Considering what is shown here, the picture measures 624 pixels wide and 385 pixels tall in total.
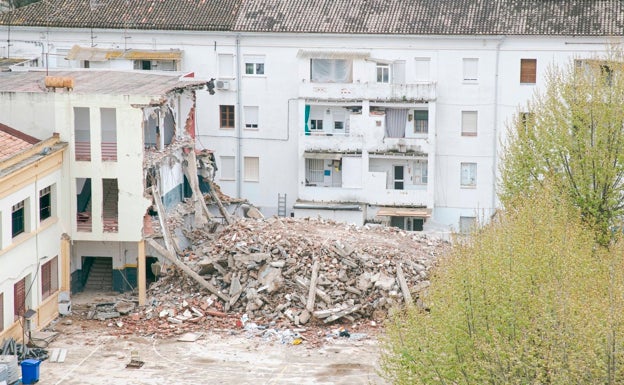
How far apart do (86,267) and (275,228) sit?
329 inches

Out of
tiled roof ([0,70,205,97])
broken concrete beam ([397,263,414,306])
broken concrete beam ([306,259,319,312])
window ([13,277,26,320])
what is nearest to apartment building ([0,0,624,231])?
tiled roof ([0,70,205,97])

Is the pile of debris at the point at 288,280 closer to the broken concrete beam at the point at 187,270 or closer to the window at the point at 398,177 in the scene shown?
the broken concrete beam at the point at 187,270

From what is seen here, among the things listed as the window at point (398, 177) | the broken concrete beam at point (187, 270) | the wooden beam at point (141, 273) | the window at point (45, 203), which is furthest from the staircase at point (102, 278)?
the window at point (398, 177)

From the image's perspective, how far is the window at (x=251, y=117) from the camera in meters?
77.2

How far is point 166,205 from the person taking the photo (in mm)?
59750

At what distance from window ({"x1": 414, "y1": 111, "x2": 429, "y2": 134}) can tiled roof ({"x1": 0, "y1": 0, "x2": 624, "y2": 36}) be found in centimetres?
439

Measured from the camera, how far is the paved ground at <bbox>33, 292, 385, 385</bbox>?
48.2 m

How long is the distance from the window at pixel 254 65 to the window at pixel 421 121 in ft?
30.3

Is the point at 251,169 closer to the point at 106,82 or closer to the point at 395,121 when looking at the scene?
the point at 395,121

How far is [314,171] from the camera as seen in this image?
2995 inches

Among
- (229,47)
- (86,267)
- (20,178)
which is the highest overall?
(229,47)

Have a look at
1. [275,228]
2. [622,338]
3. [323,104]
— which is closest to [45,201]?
[275,228]

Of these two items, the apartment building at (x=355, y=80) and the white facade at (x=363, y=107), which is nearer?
the apartment building at (x=355, y=80)

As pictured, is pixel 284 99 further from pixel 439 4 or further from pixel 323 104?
pixel 439 4
